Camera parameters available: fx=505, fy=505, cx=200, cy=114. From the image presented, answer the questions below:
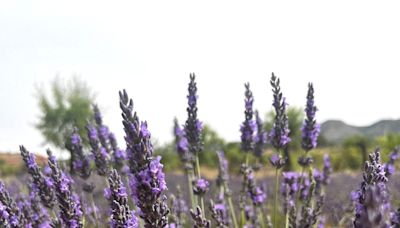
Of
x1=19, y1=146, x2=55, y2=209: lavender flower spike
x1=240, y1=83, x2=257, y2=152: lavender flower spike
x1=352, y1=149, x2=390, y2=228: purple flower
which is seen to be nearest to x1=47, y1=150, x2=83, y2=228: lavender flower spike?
x1=19, y1=146, x2=55, y2=209: lavender flower spike

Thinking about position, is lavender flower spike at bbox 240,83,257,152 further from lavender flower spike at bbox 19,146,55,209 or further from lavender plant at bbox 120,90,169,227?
→ lavender plant at bbox 120,90,169,227

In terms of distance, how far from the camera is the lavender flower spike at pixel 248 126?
4.20 metres

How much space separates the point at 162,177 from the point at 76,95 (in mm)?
32012

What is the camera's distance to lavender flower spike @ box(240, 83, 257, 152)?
4.20 meters

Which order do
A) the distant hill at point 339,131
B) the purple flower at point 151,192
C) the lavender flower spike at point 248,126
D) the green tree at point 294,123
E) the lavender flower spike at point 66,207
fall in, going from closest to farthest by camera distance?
the purple flower at point 151,192
the lavender flower spike at point 66,207
the lavender flower spike at point 248,126
the green tree at point 294,123
the distant hill at point 339,131

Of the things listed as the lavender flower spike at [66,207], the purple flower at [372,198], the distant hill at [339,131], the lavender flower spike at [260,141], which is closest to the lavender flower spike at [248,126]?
the lavender flower spike at [260,141]

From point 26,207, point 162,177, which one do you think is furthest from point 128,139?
point 26,207

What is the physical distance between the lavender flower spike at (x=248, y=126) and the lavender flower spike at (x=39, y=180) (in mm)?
1651

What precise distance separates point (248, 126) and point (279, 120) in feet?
1.65

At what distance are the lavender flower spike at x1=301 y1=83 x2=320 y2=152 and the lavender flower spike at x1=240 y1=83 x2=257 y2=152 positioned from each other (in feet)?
1.42

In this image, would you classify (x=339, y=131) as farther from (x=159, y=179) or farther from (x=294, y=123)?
(x=159, y=179)

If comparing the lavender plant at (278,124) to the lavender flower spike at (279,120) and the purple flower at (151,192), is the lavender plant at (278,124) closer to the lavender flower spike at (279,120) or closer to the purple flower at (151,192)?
the lavender flower spike at (279,120)

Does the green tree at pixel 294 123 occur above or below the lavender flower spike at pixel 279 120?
above

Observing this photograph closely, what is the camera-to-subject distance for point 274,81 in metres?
3.75
